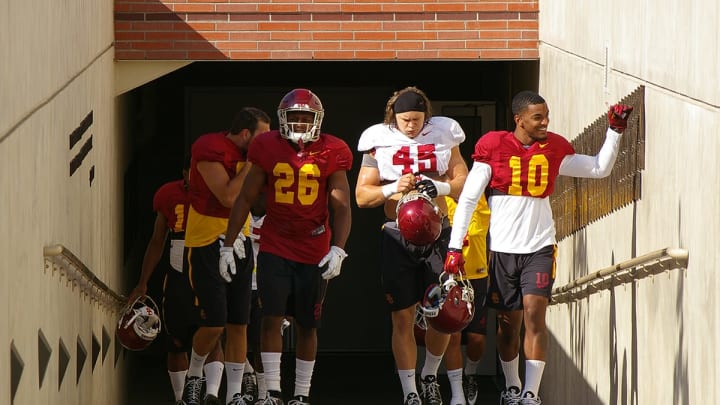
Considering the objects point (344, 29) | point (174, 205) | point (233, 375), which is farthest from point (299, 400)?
point (344, 29)

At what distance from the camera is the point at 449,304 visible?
338 inches

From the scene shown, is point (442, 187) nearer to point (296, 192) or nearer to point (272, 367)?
point (296, 192)

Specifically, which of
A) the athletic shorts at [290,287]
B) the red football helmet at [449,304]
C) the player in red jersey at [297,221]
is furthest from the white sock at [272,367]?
the red football helmet at [449,304]

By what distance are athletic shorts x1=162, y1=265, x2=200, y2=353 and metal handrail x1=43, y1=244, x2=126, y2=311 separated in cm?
47

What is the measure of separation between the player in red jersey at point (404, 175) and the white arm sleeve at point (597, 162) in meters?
0.70

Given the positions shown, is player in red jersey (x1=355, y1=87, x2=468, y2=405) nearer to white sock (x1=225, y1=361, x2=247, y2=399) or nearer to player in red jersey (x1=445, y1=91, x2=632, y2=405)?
player in red jersey (x1=445, y1=91, x2=632, y2=405)

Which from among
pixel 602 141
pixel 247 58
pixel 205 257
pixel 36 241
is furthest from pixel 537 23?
pixel 36 241

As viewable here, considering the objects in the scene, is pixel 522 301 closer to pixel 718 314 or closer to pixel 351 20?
pixel 718 314

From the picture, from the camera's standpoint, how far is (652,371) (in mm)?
7543

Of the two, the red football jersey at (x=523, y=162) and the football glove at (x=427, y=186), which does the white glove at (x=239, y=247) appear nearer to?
the football glove at (x=427, y=186)

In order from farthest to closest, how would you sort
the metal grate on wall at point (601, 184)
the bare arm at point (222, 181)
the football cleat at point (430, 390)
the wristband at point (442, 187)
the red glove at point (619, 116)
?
the bare arm at point (222, 181) < the football cleat at point (430, 390) < the wristband at point (442, 187) < the red glove at point (619, 116) < the metal grate on wall at point (601, 184)

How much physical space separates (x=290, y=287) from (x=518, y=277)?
1375 millimetres

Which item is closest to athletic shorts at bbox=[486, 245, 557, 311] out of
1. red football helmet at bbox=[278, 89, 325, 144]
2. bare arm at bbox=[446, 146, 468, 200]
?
bare arm at bbox=[446, 146, 468, 200]

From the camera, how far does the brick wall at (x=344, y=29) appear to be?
40.7 feet
